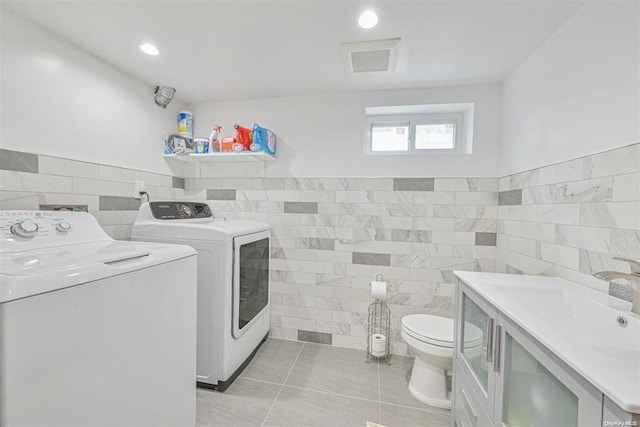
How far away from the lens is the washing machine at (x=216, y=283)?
5.35 feet

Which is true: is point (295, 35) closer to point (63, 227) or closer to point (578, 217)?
point (63, 227)

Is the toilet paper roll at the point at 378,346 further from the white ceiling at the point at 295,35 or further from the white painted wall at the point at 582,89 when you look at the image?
the white ceiling at the point at 295,35

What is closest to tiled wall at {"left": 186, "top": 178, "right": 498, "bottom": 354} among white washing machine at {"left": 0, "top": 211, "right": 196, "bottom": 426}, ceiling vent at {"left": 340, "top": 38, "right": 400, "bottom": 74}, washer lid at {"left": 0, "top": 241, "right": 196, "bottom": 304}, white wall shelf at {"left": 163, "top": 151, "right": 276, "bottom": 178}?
white wall shelf at {"left": 163, "top": 151, "right": 276, "bottom": 178}

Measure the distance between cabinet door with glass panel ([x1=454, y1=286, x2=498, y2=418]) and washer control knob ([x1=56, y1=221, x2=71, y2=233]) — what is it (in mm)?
1909

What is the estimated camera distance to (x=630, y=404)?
47cm

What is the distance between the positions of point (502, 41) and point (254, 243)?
6.51 ft

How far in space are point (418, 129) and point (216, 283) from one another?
6.48 ft

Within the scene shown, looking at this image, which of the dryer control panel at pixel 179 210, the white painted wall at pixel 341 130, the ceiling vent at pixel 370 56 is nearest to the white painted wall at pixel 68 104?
the dryer control panel at pixel 179 210

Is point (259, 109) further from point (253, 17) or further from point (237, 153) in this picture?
point (253, 17)

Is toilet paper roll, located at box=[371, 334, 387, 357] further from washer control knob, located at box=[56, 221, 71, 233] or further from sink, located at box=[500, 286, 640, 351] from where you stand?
washer control knob, located at box=[56, 221, 71, 233]

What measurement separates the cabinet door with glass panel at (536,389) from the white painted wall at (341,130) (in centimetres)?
137

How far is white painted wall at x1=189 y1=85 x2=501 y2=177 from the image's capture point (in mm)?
1975

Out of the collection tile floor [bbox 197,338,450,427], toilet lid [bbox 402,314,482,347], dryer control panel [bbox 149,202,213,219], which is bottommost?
tile floor [bbox 197,338,450,427]

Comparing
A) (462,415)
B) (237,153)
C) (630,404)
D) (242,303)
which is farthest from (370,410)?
(237,153)
